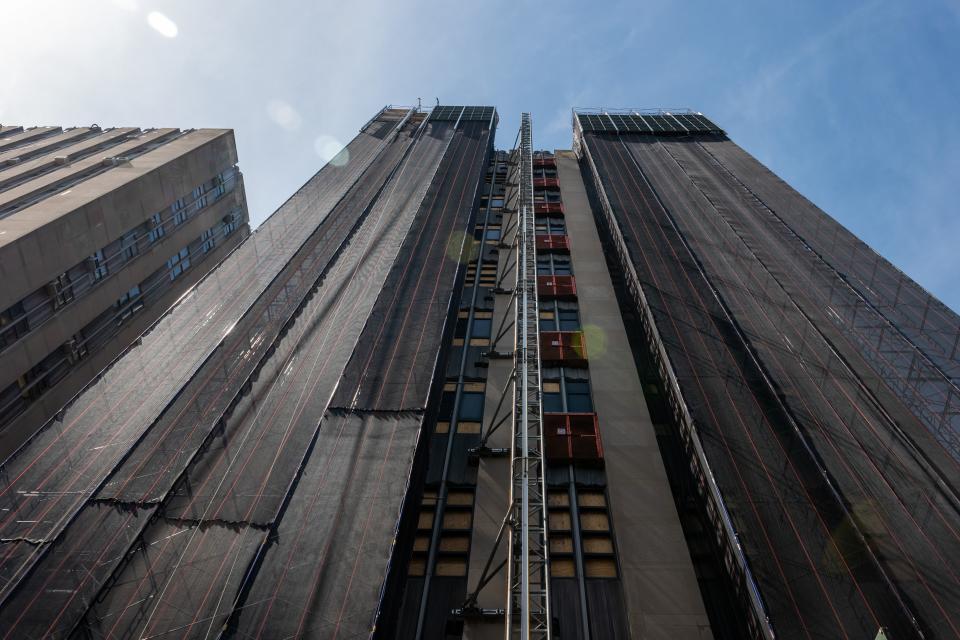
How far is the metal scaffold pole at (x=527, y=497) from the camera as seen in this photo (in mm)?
17766

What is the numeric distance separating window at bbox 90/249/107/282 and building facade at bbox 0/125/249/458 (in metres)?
0.09

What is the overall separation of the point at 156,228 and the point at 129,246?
11.4ft

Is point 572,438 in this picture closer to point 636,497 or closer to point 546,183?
point 636,497

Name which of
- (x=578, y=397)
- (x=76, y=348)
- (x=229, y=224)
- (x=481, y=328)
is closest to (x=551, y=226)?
(x=481, y=328)

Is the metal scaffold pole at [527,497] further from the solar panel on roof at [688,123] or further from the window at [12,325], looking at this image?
the solar panel on roof at [688,123]

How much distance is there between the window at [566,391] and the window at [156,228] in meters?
31.4

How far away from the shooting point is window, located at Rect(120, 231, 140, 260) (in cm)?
4075

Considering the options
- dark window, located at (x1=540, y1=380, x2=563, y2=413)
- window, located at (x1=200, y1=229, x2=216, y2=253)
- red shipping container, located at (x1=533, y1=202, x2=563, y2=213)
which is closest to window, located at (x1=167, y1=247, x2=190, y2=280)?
window, located at (x1=200, y1=229, x2=216, y2=253)

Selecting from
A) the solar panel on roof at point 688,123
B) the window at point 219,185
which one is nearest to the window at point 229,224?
the window at point 219,185

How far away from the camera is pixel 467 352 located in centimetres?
3538

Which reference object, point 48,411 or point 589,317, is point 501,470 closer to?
point 589,317

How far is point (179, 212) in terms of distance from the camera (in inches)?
1865

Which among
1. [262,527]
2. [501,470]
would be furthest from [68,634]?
[501,470]

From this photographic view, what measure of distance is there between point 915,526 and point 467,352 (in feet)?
74.1
